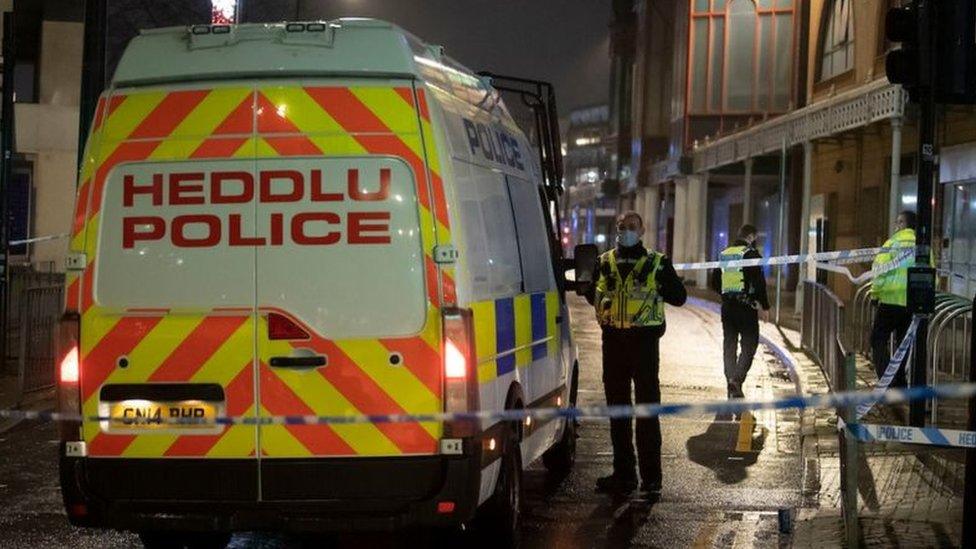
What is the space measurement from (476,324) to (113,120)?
6.41 feet

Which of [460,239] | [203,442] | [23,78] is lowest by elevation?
[203,442]

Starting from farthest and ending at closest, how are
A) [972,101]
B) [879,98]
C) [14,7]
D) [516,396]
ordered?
[14,7] → [879,98] → [972,101] → [516,396]

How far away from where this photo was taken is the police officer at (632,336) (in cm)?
877

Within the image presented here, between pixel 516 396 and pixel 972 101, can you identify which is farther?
pixel 972 101

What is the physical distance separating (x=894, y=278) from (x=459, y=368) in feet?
23.9

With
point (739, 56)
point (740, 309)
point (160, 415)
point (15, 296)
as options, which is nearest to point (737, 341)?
point (740, 309)

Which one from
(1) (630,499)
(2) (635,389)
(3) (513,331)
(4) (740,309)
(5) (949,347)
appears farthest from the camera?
(4) (740,309)

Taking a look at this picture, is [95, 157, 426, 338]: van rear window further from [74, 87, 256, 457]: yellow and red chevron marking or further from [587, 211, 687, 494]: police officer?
[587, 211, 687, 494]: police officer

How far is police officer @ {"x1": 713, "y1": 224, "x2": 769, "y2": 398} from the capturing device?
12.9 meters

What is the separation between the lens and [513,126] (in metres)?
8.11

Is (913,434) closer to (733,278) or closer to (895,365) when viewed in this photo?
(895,365)

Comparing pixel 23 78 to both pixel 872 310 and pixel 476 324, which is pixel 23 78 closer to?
pixel 872 310

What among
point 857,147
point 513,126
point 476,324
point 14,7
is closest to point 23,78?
point 14,7

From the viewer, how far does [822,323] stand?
621 inches
